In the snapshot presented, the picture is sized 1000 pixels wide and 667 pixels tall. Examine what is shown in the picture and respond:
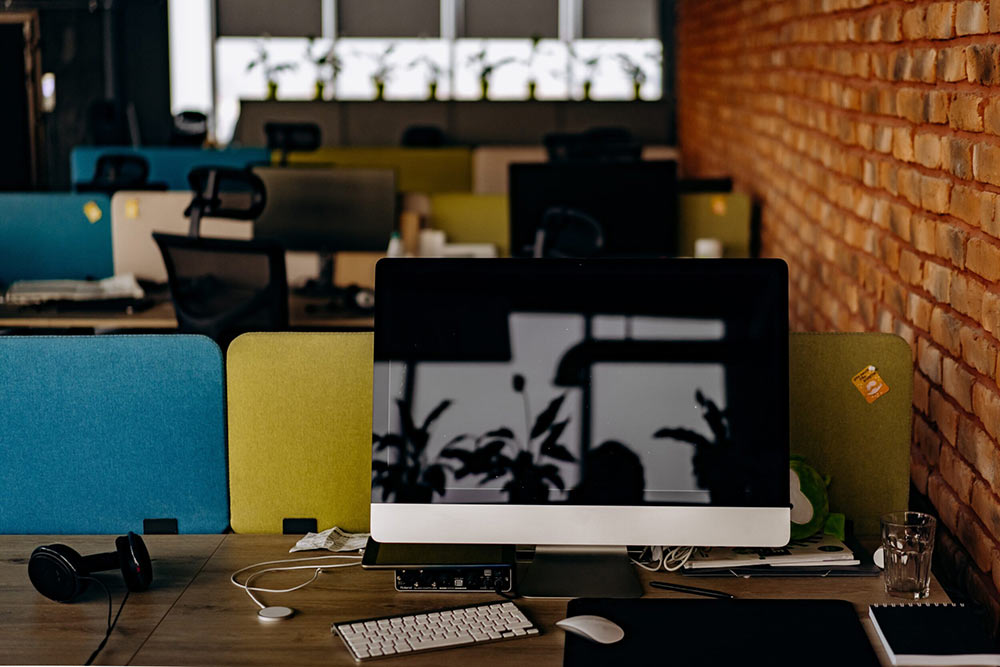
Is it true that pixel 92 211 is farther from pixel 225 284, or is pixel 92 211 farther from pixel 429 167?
pixel 429 167

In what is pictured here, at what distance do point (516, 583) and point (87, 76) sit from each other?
38.3 ft

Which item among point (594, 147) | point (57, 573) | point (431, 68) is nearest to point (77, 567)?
point (57, 573)

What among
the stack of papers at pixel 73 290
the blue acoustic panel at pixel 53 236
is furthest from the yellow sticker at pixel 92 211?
the stack of papers at pixel 73 290

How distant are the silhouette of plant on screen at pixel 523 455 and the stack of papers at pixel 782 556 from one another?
0.85 feet

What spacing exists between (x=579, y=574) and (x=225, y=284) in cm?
205

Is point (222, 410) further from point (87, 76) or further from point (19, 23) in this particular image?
point (87, 76)

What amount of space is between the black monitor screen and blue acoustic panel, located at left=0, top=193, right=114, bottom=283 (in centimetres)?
311

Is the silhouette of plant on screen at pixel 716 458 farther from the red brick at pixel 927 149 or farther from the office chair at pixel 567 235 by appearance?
the office chair at pixel 567 235

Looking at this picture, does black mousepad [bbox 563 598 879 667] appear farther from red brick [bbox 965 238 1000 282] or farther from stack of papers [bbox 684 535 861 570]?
red brick [bbox 965 238 1000 282]

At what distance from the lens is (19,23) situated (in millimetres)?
8484

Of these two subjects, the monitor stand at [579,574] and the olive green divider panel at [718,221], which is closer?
the monitor stand at [579,574]

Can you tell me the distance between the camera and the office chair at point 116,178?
4996 millimetres

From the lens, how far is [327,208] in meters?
4.48

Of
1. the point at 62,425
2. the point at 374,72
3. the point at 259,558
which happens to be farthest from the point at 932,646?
the point at 374,72
